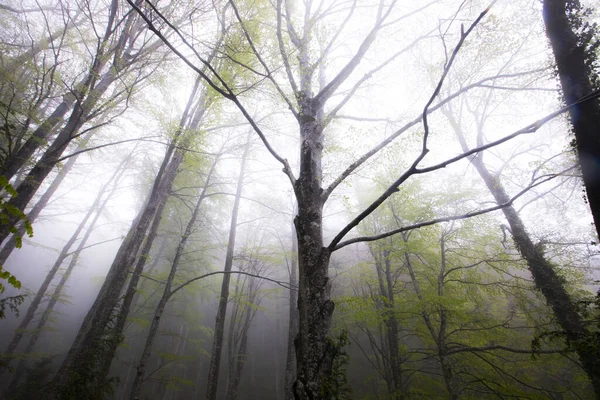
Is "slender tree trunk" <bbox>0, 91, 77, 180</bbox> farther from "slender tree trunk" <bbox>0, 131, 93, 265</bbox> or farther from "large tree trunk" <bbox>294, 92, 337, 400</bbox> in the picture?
"large tree trunk" <bbox>294, 92, 337, 400</bbox>

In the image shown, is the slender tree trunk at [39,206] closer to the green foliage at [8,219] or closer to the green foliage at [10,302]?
the green foliage at [10,302]

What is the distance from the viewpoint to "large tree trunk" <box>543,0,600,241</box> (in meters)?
2.02

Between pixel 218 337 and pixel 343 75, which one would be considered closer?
pixel 343 75

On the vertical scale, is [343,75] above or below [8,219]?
above

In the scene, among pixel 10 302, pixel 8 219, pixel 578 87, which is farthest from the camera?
pixel 10 302

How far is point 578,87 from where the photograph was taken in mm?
2213

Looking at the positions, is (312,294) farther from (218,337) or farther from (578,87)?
(218,337)

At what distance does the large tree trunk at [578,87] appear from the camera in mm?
2018

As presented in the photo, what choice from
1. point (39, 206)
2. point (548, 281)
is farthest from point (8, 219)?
point (39, 206)

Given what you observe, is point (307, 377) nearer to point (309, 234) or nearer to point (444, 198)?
point (309, 234)

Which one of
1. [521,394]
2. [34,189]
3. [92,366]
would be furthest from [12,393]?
[521,394]

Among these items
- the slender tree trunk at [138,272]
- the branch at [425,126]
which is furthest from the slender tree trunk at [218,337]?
the branch at [425,126]

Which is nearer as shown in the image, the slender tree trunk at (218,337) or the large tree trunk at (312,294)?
the large tree trunk at (312,294)

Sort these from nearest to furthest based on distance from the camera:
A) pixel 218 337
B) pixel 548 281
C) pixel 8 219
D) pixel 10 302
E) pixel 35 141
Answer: pixel 8 219, pixel 35 141, pixel 10 302, pixel 548 281, pixel 218 337
